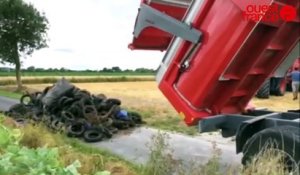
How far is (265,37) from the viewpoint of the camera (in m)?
6.83

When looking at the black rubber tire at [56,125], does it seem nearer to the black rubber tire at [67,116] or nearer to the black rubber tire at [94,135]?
the black rubber tire at [67,116]

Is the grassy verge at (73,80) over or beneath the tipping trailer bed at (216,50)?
beneath

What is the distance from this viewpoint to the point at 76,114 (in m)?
11.6

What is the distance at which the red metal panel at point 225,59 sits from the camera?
6.43 metres

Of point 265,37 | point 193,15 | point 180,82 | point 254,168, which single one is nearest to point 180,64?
point 180,82

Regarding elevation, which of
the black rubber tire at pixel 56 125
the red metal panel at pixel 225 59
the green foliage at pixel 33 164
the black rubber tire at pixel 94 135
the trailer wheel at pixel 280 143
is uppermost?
the red metal panel at pixel 225 59

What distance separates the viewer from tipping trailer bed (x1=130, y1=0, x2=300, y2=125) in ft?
21.1

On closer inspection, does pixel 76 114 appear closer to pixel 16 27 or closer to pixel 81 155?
pixel 81 155

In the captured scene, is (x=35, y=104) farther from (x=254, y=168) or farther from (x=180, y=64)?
(x=254, y=168)

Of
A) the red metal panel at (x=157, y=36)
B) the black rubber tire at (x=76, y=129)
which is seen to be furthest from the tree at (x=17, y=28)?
the red metal panel at (x=157, y=36)

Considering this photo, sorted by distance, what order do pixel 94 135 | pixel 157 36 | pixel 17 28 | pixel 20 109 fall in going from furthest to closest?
pixel 17 28 → pixel 20 109 → pixel 94 135 → pixel 157 36

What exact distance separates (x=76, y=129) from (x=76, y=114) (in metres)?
0.75

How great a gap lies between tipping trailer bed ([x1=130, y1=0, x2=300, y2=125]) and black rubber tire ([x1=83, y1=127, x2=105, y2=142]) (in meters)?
3.22

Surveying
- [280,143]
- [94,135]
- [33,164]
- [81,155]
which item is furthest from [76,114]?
[33,164]
